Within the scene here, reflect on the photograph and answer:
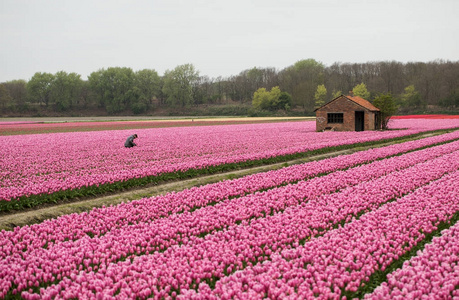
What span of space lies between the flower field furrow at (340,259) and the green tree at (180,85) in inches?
5144

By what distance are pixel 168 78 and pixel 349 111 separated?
338 ft

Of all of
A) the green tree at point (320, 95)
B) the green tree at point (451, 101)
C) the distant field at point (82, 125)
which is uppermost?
the green tree at point (320, 95)

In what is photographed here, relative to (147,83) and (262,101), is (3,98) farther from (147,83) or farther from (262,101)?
(262,101)

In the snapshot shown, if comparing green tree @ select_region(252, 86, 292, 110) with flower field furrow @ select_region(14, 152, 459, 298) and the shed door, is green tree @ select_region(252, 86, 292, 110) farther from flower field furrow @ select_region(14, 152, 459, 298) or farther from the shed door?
flower field furrow @ select_region(14, 152, 459, 298)

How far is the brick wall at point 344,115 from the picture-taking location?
46.8 meters

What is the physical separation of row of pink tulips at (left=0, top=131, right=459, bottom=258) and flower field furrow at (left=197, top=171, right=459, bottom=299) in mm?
4263

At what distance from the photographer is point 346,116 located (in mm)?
47281

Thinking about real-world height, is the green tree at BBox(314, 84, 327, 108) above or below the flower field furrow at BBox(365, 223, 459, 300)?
above

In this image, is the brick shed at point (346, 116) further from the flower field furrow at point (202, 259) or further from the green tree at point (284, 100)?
the green tree at point (284, 100)

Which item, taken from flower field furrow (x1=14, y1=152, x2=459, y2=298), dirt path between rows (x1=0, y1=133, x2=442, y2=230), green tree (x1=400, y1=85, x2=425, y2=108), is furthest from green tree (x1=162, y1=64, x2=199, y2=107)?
flower field furrow (x1=14, y1=152, x2=459, y2=298)

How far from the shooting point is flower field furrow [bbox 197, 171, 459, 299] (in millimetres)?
6141

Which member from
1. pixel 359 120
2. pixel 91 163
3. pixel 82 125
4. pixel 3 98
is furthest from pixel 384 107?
pixel 3 98

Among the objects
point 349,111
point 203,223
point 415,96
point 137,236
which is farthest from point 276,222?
point 415,96

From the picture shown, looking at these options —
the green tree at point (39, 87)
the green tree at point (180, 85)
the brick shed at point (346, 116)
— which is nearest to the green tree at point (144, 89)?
the green tree at point (180, 85)
